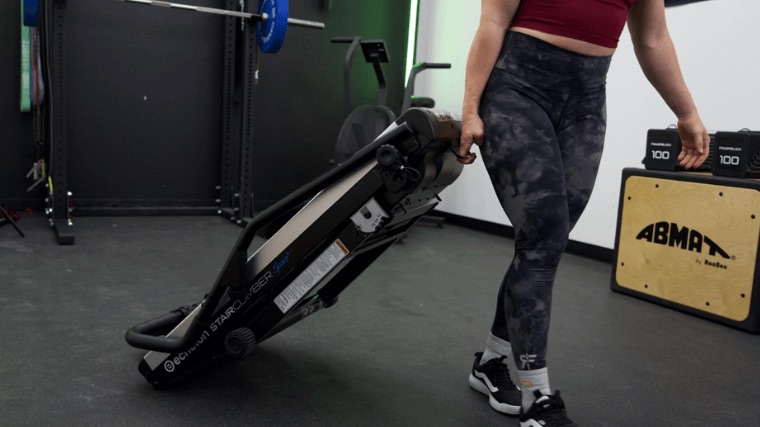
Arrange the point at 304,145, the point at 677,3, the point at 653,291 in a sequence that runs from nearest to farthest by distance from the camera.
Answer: the point at 653,291 < the point at 677,3 < the point at 304,145

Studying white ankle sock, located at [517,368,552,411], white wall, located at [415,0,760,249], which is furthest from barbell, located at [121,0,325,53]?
white ankle sock, located at [517,368,552,411]

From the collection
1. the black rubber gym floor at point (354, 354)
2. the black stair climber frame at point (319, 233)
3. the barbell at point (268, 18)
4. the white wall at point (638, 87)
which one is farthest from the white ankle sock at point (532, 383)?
the barbell at point (268, 18)

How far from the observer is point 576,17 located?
4.25 ft

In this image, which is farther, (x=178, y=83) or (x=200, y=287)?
(x=178, y=83)

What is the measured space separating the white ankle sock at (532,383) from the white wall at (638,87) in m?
2.14

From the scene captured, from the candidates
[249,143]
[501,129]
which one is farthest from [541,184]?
[249,143]

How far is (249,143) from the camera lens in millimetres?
4062

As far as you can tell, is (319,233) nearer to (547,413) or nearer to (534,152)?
(534,152)

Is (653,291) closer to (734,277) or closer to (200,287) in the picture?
(734,277)

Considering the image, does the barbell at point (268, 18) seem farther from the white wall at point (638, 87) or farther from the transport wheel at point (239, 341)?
the transport wheel at point (239, 341)

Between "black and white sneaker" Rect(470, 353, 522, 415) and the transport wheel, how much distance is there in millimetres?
580

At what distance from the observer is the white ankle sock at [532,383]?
137 centimetres

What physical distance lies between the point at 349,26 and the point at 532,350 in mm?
3716

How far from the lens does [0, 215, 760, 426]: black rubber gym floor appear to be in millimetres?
1500
